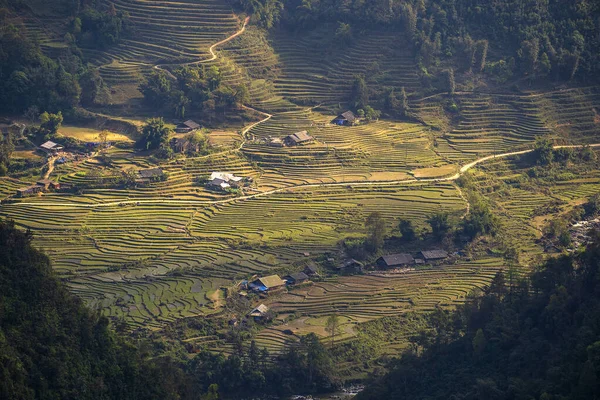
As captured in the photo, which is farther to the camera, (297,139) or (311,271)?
(297,139)

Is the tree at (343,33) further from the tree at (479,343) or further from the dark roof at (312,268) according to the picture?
the tree at (479,343)

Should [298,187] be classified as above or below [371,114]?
below

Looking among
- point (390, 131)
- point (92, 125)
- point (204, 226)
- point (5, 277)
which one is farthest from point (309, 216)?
point (5, 277)

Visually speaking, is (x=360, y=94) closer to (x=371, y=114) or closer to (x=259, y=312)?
(x=371, y=114)

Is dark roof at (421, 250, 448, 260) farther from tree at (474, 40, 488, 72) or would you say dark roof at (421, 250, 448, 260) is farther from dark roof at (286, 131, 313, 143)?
tree at (474, 40, 488, 72)

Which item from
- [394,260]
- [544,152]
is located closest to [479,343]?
[394,260]

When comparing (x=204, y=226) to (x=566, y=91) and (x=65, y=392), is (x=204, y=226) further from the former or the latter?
(x=566, y=91)

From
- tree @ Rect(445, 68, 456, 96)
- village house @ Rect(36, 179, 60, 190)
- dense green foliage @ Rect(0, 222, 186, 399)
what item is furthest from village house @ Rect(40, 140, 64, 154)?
tree @ Rect(445, 68, 456, 96)
